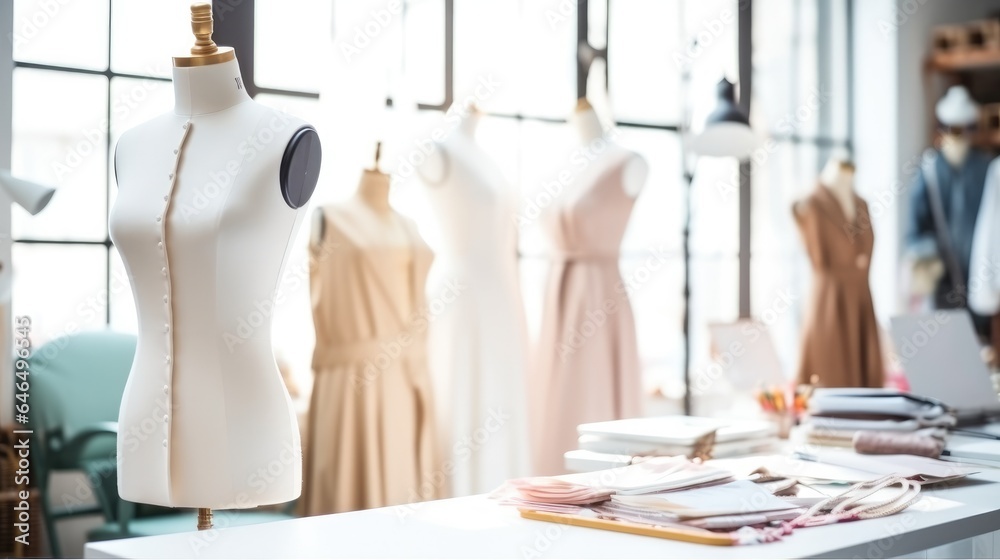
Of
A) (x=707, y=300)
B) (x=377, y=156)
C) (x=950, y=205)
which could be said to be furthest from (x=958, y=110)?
(x=377, y=156)

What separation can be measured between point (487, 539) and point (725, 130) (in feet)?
7.36

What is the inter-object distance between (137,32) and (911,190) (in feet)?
13.6

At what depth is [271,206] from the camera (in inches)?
76.3

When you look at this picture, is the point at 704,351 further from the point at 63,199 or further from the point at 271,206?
the point at 271,206

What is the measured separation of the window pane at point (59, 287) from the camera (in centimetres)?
292

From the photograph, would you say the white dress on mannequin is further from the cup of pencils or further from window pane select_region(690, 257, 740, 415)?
window pane select_region(690, 257, 740, 415)

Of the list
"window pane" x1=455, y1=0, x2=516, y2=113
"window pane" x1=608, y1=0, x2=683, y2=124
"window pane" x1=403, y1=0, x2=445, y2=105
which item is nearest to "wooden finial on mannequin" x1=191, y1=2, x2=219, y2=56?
"window pane" x1=403, y1=0, x2=445, y2=105

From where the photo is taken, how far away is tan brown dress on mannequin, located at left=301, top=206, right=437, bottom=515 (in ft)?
9.71

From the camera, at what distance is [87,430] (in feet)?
9.55

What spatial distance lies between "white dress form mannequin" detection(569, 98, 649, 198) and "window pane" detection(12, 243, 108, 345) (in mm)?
1505

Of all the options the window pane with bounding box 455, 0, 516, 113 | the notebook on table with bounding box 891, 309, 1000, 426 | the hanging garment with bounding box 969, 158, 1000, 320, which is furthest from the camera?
the hanging garment with bounding box 969, 158, 1000, 320

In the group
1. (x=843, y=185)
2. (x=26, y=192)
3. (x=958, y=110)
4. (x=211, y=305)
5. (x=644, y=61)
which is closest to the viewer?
(x=211, y=305)

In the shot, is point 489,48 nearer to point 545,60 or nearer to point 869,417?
point 545,60

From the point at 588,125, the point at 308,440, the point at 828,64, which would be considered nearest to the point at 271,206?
the point at 308,440
